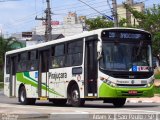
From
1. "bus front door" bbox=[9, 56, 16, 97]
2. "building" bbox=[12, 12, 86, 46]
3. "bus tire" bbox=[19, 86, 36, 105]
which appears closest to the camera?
"bus tire" bbox=[19, 86, 36, 105]

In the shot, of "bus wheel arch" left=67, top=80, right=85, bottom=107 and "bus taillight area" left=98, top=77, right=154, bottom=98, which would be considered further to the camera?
"bus wheel arch" left=67, top=80, right=85, bottom=107

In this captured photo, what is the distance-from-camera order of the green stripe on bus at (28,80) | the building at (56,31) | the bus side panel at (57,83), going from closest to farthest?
the bus side panel at (57,83), the green stripe on bus at (28,80), the building at (56,31)

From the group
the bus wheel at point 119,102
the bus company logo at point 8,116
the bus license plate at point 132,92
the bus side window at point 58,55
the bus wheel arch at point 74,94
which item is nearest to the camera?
the bus company logo at point 8,116

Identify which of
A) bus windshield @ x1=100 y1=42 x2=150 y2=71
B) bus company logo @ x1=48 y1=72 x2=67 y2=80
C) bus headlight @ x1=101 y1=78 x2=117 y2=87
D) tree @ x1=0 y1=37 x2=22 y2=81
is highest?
tree @ x1=0 y1=37 x2=22 y2=81

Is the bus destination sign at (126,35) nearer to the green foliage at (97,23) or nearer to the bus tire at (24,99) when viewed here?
the bus tire at (24,99)

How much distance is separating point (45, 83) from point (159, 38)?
29917 millimetres

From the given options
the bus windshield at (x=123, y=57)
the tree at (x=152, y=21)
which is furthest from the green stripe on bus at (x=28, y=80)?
the tree at (x=152, y=21)

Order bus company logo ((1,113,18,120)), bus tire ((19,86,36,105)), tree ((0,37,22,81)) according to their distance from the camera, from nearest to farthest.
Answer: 1. bus company logo ((1,113,18,120))
2. bus tire ((19,86,36,105))
3. tree ((0,37,22,81))

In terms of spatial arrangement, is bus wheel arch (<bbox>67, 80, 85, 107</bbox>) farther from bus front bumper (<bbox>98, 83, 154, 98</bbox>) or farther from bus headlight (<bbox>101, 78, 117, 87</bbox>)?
bus headlight (<bbox>101, 78, 117, 87</bbox>)

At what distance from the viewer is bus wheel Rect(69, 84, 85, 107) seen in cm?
2159

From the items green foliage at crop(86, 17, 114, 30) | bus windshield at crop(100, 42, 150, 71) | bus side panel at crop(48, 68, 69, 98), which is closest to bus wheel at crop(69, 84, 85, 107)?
bus side panel at crop(48, 68, 69, 98)

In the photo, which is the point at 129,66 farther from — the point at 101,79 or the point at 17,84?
the point at 17,84

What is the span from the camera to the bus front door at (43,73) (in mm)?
25016

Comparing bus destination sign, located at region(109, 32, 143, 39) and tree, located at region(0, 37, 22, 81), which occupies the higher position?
tree, located at region(0, 37, 22, 81)
